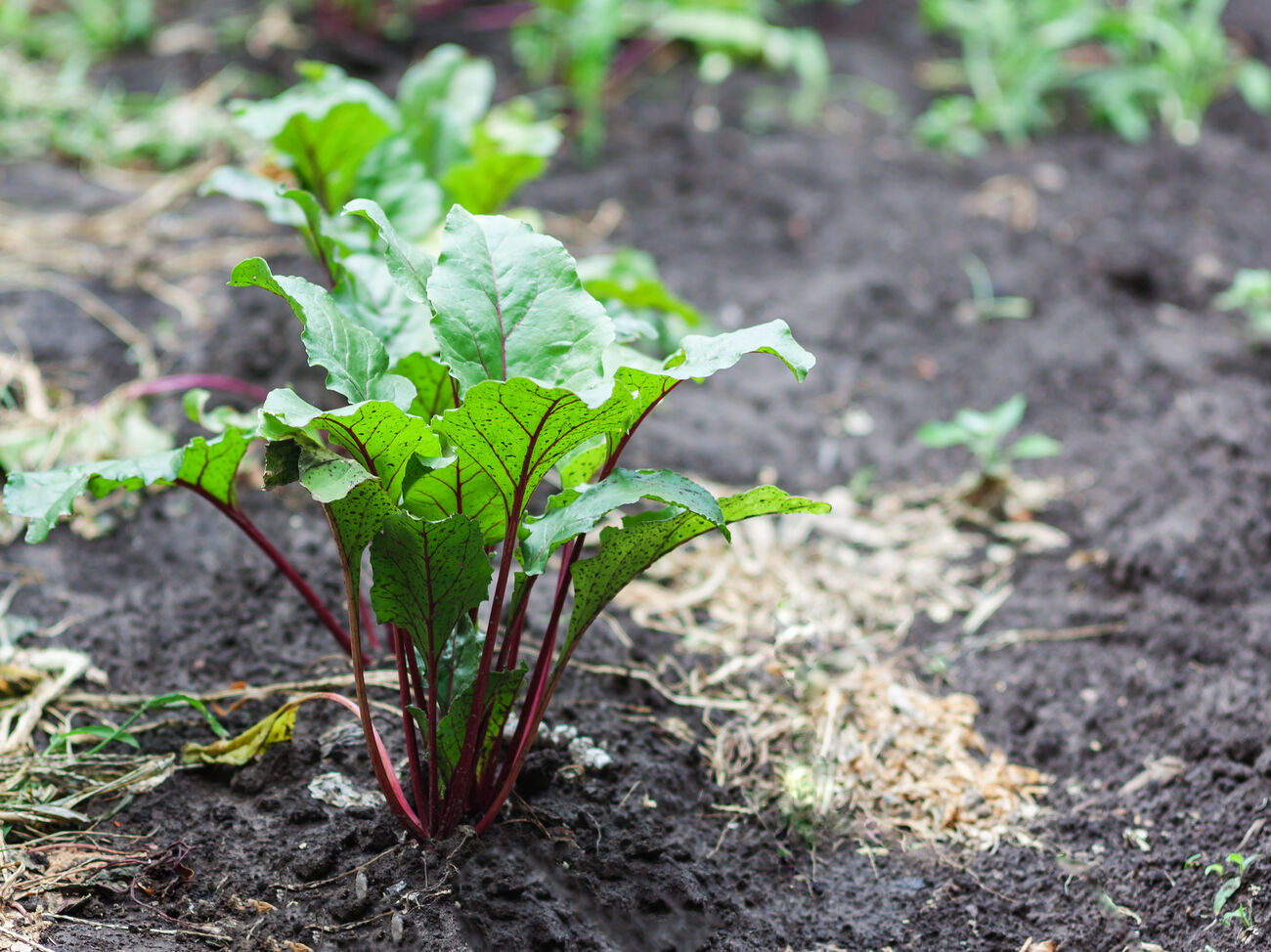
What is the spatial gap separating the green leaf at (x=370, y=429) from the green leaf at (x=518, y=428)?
0.04m

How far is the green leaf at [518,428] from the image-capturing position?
45.2 inches

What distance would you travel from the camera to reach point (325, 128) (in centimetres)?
204

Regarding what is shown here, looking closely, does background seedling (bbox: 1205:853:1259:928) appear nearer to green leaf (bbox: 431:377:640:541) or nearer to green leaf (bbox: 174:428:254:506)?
green leaf (bbox: 431:377:640:541)

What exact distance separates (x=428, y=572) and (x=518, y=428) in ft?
0.77

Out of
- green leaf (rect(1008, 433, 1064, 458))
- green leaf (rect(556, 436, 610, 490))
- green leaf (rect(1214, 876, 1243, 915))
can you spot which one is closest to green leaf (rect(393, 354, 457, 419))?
green leaf (rect(556, 436, 610, 490))

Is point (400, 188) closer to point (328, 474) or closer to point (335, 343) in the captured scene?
point (335, 343)

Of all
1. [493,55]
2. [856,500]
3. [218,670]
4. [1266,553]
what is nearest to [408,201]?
[218,670]

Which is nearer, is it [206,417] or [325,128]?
[206,417]

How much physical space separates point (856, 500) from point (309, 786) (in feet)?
5.20

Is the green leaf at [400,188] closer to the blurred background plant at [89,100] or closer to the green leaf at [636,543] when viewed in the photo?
the green leaf at [636,543]

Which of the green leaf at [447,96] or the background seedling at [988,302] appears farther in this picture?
the background seedling at [988,302]

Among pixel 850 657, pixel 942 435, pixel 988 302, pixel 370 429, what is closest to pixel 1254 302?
pixel 988 302

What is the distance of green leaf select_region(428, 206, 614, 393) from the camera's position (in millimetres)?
1282

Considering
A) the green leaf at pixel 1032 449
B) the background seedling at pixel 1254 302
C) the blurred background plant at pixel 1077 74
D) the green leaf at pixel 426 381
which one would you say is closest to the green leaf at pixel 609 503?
A: the green leaf at pixel 426 381
